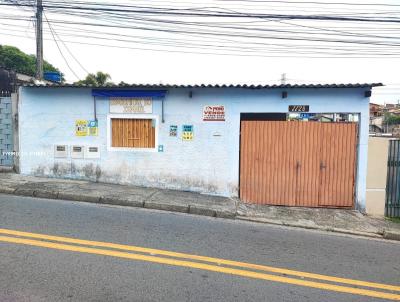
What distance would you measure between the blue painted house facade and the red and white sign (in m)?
0.03

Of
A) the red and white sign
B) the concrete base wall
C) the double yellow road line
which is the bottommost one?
the double yellow road line

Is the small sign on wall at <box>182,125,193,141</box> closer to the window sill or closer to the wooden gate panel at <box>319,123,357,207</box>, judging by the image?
the window sill

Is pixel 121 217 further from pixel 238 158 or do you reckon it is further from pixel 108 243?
pixel 238 158

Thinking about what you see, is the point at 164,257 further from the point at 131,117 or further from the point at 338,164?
the point at 338,164

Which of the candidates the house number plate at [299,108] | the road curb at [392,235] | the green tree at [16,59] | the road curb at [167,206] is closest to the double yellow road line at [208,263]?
the road curb at [167,206]

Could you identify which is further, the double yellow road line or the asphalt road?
the double yellow road line

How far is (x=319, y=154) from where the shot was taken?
28.8 feet

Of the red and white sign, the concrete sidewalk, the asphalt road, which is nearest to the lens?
the asphalt road

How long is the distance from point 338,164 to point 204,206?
3.81 metres

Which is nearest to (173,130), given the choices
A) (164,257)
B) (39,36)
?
(164,257)

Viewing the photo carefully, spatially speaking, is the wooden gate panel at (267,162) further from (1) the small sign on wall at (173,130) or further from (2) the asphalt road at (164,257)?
(2) the asphalt road at (164,257)

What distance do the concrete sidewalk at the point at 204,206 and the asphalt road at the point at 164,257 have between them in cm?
46

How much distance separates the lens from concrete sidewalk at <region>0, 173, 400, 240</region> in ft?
24.2

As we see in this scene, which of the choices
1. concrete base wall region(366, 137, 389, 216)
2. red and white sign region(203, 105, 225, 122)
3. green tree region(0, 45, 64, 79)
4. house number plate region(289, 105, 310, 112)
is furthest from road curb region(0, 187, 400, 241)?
green tree region(0, 45, 64, 79)
